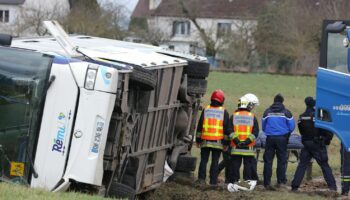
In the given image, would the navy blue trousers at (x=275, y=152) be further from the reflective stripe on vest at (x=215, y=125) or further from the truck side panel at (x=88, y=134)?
the truck side panel at (x=88, y=134)

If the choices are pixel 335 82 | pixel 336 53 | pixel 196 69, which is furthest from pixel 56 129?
pixel 336 53

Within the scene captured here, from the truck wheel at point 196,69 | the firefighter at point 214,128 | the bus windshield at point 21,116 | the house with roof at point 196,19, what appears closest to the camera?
the bus windshield at point 21,116

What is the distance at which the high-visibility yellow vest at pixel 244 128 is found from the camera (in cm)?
1368

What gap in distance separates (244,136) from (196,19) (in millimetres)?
61769

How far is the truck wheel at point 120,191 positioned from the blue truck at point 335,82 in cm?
384

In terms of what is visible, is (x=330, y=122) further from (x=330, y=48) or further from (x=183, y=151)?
(x=183, y=151)

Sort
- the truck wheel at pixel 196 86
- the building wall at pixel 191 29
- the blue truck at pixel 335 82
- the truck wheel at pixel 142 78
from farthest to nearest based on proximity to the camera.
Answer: the building wall at pixel 191 29 < the truck wheel at pixel 196 86 < the blue truck at pixel 335 82 < the truck wheel at pixel 142 78

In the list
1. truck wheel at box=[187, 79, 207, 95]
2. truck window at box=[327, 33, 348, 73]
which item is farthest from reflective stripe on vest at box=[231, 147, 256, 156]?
truck window at box=[327, 33, 348, 73]

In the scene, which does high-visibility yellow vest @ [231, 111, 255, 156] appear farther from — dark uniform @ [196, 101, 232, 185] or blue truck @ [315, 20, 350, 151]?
blue truck @ [315, 20, 350, 151]

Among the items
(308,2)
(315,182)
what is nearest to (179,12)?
(308,2)

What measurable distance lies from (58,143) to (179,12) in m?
66.8

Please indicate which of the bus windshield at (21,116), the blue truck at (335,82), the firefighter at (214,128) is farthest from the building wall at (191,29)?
the bus windshield at (21,116)

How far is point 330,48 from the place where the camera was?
40.8 feet

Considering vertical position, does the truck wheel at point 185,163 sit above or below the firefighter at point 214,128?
below
